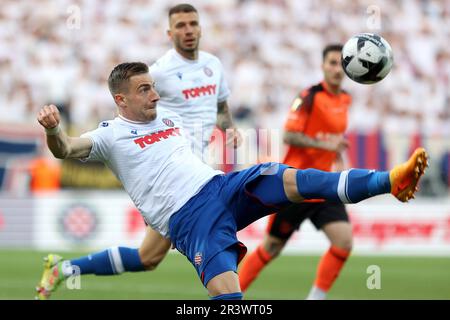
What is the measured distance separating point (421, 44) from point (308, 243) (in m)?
6.46

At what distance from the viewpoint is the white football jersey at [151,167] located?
665cm

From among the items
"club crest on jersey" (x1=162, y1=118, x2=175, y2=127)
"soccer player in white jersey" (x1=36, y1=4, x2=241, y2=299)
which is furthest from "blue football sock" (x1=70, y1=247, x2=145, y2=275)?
"club crest on jersey" (x1=162, y1=118, x2=175, y2=127)

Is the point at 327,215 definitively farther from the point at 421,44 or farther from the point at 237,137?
the point at 421,44

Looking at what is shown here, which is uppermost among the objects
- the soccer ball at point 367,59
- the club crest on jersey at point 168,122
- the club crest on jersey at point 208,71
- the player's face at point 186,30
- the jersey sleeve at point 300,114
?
the player's face at point 186,30

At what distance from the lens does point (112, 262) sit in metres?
8.30

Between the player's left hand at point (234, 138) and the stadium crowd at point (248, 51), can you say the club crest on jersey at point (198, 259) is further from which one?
the stadium crowd at point (248, 51)

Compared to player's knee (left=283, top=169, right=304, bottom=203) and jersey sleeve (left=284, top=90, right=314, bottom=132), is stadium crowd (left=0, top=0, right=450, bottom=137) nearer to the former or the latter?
jersey sleeve (left=284, top=90, right=314, bottom=132)

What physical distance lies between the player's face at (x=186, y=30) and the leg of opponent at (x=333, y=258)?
7.74ft

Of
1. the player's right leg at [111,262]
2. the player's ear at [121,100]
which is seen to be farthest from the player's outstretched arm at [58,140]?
the player's right leg at [111,262]

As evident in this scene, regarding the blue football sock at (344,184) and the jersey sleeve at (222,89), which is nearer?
the blue football sock at (344,184)

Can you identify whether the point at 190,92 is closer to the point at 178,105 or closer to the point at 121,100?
the point at 178,105

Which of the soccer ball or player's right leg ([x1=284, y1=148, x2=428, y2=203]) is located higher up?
the soccer ball

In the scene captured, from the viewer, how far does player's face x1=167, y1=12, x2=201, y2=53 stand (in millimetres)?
8555

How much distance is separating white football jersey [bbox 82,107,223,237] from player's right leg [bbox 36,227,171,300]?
1.44 meters
